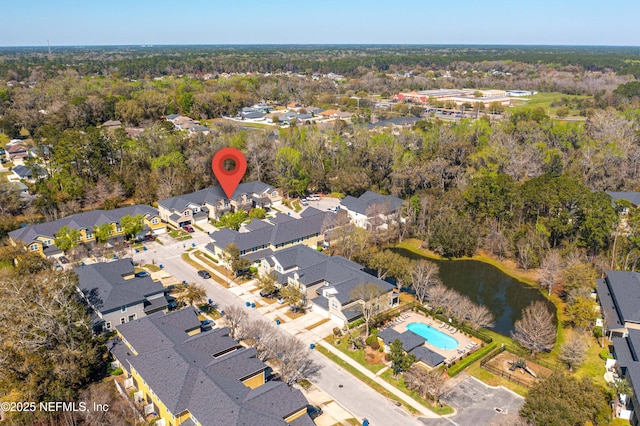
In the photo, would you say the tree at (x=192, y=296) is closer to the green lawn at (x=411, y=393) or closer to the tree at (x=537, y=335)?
the green lawn at (x=411, y=393)

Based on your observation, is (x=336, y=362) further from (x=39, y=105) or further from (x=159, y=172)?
(x=39, y=105)

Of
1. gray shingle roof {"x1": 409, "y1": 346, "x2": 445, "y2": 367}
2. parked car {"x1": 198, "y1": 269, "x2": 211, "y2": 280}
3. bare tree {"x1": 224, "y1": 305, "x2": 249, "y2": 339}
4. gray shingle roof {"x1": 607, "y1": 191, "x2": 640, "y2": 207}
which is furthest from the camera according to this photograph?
gray shingle roof {"x1": 607, "y1": 191, "x2": 640, "y2": 207}

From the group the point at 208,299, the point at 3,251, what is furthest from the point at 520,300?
the point at 3,251

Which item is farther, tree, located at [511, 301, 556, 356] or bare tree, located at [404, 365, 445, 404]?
tree, located at [511, 301, 556, 356]

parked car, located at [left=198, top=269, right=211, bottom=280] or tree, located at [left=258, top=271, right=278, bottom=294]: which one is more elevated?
tree, located at [left=258, top=271, right=278, bottom=294]

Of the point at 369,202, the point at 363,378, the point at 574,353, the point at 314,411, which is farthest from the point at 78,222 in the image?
the point at 574,353

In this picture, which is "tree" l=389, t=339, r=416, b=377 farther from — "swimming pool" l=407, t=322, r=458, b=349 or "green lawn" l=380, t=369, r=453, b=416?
"swimming pool" l=407, t=322, r=458, b=349

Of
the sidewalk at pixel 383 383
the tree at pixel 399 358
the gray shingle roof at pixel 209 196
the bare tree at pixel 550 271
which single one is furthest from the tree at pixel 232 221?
the bare tree at pixel 550 271

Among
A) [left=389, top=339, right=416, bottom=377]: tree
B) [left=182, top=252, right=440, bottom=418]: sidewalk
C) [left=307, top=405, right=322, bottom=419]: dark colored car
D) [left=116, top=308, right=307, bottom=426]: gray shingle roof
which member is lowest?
[left=182, top=252, right=440, bottom=418]: sidewalk

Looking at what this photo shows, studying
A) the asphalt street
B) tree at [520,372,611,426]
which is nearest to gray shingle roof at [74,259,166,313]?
the asphalt street
